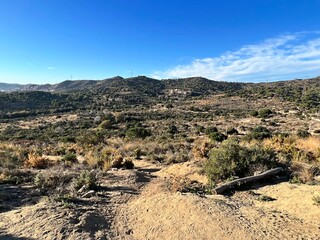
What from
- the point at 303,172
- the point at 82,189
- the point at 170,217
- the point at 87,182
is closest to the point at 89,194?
the point at 82,189

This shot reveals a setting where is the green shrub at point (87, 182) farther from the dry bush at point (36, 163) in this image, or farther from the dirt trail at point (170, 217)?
the dry bush at point (36, 163)

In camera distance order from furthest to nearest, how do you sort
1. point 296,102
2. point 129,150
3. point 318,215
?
point 296,102 → point 129,150 → point 318,215

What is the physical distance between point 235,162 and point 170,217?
159 inches

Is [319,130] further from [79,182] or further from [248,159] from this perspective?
[79,182]

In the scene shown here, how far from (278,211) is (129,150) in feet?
36.9

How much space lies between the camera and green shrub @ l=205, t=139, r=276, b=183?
9.78 meters

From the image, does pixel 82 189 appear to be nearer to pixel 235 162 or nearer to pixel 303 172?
pixel 235 162

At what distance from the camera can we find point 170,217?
6660mm

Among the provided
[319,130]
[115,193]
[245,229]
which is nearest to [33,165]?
[115,193]

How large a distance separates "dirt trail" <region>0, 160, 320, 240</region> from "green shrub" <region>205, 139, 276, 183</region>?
1220 millimetres

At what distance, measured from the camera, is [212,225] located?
6.13 metres

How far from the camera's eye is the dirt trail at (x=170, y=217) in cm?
586

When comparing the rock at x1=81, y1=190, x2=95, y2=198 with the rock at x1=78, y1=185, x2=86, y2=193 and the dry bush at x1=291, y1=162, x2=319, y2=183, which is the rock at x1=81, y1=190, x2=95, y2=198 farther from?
the dry bush at x1=291, y1=162, x2=319, y2=183

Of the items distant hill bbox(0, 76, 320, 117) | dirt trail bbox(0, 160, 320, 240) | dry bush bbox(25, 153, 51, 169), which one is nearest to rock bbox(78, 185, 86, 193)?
dirt trail bbox(0, 160, 320, 240)
